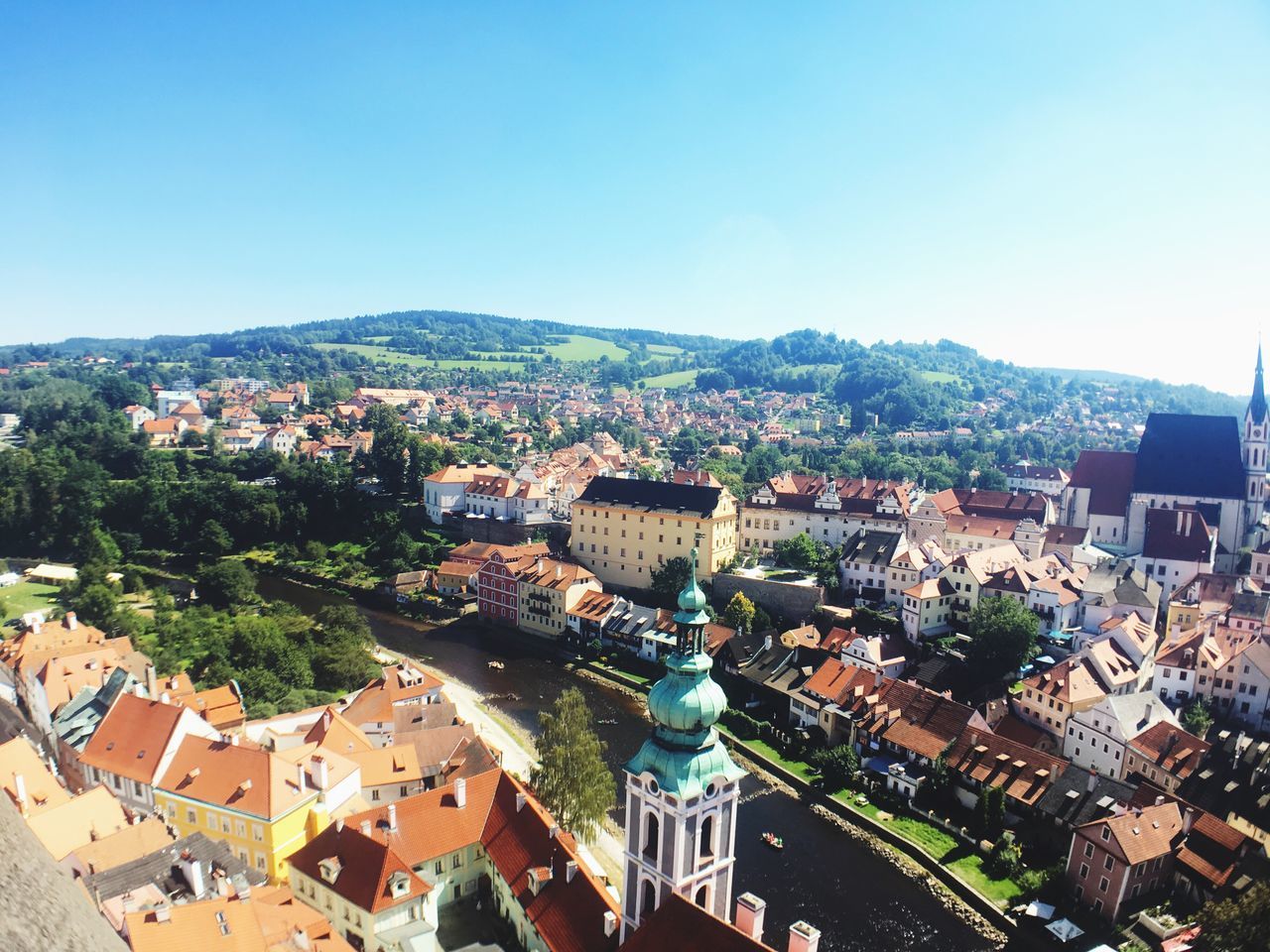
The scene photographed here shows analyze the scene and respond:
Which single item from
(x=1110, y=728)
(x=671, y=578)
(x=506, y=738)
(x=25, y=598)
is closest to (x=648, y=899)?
(x=506, y=738)

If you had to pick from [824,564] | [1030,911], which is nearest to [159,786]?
[1030,911]

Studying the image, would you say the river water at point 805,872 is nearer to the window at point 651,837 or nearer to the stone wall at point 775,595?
the window at point 651,837

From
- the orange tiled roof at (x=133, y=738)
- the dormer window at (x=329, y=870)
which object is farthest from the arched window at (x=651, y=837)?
the orange tiled roof at (x=133, y=738)

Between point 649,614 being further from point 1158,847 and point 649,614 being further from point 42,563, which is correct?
point 42,563

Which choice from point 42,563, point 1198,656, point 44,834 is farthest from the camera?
point 42,563

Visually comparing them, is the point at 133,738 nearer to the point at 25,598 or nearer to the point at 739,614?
→ the point at 739,614

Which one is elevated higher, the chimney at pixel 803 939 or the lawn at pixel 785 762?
the chimney at pixel 803 939
